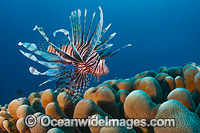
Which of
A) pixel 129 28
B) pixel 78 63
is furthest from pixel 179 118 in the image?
pixel 129 28

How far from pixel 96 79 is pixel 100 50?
530mm

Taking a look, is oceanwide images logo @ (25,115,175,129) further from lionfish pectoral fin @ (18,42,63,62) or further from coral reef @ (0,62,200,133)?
lionfish pectoral fin @ (18,42,63,62)

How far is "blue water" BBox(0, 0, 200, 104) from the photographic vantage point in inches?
2036

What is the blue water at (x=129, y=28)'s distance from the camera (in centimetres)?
5172

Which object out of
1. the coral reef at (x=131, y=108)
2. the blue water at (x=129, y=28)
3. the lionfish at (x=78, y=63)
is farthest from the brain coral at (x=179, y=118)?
the blue water at (x=129, y=28)

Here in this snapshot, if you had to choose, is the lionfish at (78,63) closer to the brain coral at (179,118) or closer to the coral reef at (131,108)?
the coral reef at (131,108)

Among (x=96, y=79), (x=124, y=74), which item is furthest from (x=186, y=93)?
(x=124, y=74)

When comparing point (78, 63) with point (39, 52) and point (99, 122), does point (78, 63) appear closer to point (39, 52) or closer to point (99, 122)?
point (39, 52)

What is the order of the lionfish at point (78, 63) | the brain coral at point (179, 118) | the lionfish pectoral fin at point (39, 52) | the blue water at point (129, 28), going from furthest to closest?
the blue water at point (129, 28), the lionfish at point (78, 63), the lionfish pectoral fin at point (39, 52), the brain coral at point (179, 118)

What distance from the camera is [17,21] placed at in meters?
55.3

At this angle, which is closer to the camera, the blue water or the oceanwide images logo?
the oceanwide images logo

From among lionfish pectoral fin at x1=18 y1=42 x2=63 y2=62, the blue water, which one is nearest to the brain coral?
lionfish pectoral fin at x1=18 y1=42 x2=63 y2=62

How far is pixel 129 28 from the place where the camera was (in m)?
79.9

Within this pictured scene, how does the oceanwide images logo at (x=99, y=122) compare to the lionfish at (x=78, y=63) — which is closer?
the oceanwide images logo at (x=99, y=122)
